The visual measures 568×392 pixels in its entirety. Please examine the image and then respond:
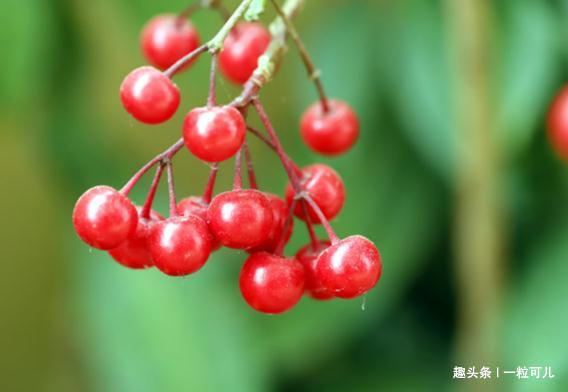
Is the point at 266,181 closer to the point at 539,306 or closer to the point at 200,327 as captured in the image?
the point at 200,327

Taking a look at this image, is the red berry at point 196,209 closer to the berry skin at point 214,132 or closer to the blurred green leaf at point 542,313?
the berry skin at point 214,132

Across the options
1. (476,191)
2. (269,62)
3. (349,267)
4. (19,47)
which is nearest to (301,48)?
(269,62)

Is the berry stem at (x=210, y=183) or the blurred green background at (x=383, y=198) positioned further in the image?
the blurred green background at (x=383, y=198)

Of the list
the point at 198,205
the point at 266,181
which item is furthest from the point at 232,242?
the point at 266,181

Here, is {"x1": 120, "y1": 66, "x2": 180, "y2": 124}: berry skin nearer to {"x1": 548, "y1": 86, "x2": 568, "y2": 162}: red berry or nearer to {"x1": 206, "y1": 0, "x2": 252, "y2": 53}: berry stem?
{"x1": 206, "y1": 0, "x2": 252, "y2": 53}: berry stem

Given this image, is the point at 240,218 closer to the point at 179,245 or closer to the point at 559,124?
the point at 179,245

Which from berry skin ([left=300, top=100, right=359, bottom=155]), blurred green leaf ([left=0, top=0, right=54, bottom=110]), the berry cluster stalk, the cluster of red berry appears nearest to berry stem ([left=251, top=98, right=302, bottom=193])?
the cluster of red berry

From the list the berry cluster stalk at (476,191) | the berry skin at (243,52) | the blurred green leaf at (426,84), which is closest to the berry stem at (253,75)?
the berry skin at (243,52)
